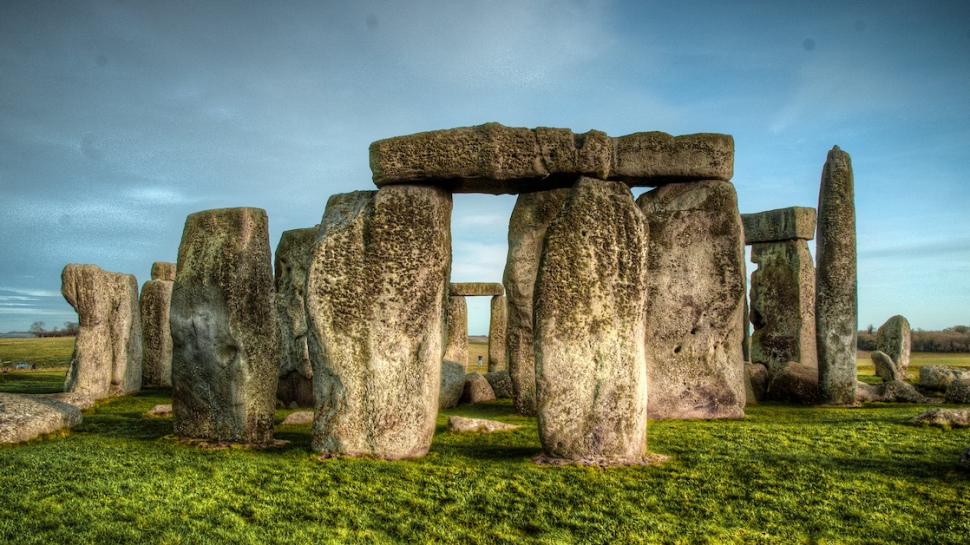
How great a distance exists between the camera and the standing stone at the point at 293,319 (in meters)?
12.2

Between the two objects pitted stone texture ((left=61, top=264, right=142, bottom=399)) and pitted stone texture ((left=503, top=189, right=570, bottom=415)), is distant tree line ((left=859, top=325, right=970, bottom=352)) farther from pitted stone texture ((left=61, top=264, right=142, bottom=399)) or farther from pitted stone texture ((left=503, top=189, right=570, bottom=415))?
pitted stone texture ((left=61, top=264, right=142, bottom=399))

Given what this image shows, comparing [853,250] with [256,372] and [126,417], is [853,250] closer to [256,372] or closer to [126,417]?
[256,372]

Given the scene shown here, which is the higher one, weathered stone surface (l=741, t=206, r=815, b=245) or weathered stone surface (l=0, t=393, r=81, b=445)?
weathered stone surface (l=741, t=206, r=815, b=245)

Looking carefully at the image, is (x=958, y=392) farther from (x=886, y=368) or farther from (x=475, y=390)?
(x=475, y=390)

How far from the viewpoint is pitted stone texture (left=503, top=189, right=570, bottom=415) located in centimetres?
1120

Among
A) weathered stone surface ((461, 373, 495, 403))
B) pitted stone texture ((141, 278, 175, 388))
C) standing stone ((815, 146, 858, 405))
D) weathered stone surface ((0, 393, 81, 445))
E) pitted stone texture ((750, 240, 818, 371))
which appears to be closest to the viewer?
weathered stone surface ((0, 393, 81, 445))

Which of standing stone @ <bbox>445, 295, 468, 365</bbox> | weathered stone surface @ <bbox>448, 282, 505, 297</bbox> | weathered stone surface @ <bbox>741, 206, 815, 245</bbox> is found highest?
weathered stone surface @ <bbox>741, 206, 815, 245</bbox>

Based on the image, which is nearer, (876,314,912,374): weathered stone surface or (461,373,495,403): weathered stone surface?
(461,373,495,403): weathered stone surface

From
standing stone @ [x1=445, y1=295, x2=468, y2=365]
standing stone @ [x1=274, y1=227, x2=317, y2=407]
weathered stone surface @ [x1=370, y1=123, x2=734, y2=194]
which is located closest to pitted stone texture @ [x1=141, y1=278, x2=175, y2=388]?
standing stone @ [x1=274, y1=227, x2=317, y2=407]

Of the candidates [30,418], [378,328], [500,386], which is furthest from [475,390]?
[30,418]

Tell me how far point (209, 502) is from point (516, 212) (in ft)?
23.1

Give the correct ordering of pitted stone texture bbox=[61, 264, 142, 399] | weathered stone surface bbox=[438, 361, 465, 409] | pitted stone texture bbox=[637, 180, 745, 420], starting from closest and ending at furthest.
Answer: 1. pitted stone texture bbox=[637, 180, 745, 420]
2. weathered stone surface bbox=[438, 361, 465, 409]
3. pitted stone texture bbox=[61, 264, 142, 399]

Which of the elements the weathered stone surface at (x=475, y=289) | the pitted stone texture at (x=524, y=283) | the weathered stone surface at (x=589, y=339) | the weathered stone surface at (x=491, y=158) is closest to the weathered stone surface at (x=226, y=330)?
the weathered stone surface at (x=491, y=158)

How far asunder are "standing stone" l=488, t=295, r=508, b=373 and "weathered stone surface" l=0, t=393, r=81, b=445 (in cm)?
1160
